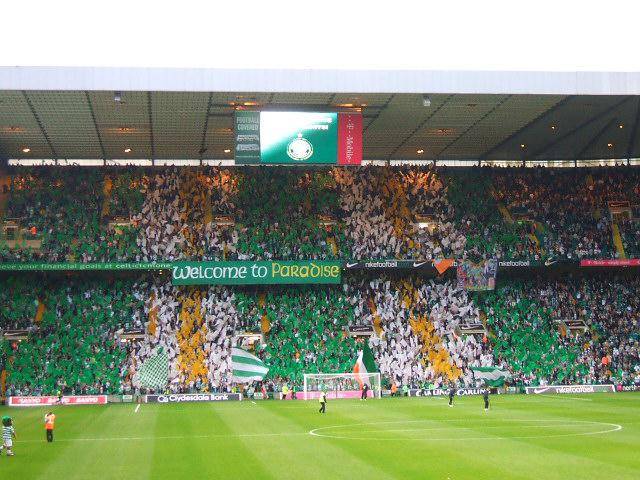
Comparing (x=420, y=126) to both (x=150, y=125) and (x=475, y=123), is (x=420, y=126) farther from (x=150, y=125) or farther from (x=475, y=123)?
(x=150, y=125)

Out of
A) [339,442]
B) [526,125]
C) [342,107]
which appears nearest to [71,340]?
[342,107]

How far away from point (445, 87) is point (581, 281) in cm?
2082

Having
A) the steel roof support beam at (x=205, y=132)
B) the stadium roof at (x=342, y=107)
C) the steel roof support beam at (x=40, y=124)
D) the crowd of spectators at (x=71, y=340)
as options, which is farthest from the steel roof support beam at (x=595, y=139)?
the steel roof support beam at (x=40, y=124)

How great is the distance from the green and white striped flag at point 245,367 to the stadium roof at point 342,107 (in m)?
14.1

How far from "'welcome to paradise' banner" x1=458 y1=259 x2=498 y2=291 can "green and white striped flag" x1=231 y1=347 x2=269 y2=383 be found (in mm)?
14990

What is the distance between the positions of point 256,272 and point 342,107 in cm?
1316

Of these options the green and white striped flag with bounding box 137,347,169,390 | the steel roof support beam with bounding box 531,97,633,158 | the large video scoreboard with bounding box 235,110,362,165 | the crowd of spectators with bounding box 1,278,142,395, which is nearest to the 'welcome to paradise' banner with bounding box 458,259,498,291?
the steel roof support beam with bounding box 531,97,633,158

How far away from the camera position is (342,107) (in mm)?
53562

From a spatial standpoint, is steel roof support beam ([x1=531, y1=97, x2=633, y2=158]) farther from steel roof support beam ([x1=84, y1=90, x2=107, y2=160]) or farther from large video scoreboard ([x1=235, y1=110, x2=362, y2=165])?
steel roof support beam ([x1=84, y1=90, x2=107, y2=160])

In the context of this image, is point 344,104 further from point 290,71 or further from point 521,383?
point 521,383

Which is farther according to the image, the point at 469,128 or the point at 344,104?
the point at 469,128

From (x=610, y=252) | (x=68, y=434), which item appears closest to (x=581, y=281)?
(x=610, y=252)

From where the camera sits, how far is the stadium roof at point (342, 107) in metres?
49.9

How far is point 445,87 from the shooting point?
167 feet
